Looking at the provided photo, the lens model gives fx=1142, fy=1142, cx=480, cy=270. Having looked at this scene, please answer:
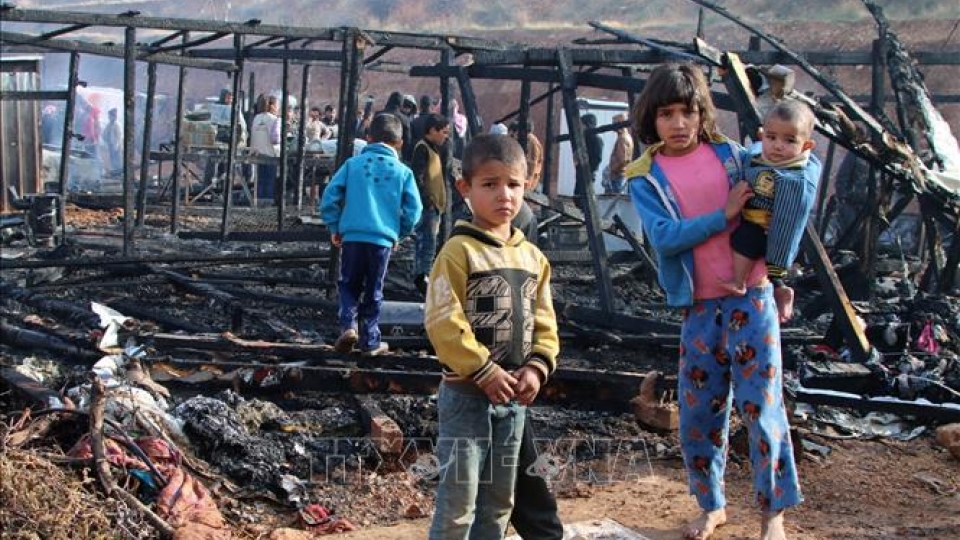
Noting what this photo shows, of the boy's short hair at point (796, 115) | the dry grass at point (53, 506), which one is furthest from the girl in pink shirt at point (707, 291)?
the dry grass at point (53, 506)

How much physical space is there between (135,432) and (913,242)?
1255 cm

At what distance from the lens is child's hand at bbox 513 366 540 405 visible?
11.9 ft

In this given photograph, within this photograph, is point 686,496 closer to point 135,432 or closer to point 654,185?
Result: point 654,185

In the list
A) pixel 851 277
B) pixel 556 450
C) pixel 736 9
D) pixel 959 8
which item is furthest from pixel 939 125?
pixel 736 9

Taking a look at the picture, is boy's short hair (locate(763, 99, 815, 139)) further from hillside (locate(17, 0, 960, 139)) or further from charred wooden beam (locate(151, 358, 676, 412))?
hillside (locate(17, 0, 960, 139))

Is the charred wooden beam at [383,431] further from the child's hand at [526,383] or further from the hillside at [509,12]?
the hillside at [509,12]

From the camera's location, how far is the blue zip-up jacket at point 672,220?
4.26m

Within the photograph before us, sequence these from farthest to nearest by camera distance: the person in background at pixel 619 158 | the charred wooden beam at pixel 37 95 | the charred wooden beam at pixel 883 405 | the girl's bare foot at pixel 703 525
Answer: the person in background at pixel 619 158 < the charred wooden beam at pixel 37 95 < the charred wooden beam at pixel 883 405 < the girl's bare foot at pixel 703 525

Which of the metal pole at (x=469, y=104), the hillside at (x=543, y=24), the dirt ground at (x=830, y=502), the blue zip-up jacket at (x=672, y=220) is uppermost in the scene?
the hillside at (x=543, y=24)

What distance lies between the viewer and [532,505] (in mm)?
3934

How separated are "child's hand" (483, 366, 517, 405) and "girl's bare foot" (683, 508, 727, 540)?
1320 mm

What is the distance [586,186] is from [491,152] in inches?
223

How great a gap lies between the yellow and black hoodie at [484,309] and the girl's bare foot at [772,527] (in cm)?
117

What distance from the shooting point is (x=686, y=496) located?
5.22 meters
